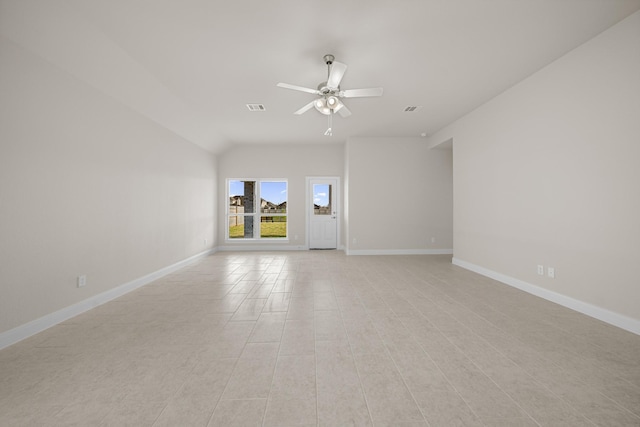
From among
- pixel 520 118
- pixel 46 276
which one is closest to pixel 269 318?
pixel 46 276

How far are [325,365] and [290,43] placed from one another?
122 inches

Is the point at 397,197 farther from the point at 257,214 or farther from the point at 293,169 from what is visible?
the point at 257,214

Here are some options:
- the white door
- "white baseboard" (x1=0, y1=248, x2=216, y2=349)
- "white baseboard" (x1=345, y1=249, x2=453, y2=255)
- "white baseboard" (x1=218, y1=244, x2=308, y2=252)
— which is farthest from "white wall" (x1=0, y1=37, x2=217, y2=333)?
"white baseboard" (x1=345, y1=249, x2=453, y2=255)

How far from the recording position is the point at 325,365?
6.06ft

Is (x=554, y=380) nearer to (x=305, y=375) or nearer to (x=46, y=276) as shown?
(x=305, y=375)

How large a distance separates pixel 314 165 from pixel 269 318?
526cm

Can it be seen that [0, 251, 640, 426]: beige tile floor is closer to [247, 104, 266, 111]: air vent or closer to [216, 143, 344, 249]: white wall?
[247, 104, 266, 111]: air vent

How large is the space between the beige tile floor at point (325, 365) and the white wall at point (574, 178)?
44cm

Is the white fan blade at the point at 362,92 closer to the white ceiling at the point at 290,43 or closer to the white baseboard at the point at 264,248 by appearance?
the white ceiling at the point at 290,43

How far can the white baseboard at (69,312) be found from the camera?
2.15m

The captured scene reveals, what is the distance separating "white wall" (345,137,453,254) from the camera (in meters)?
6.48

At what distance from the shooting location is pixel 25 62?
2.27 m

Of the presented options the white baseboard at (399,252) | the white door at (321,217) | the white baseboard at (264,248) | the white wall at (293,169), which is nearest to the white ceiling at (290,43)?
the white wall at (293,169)

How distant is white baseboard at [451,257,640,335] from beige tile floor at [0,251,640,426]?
12cm
